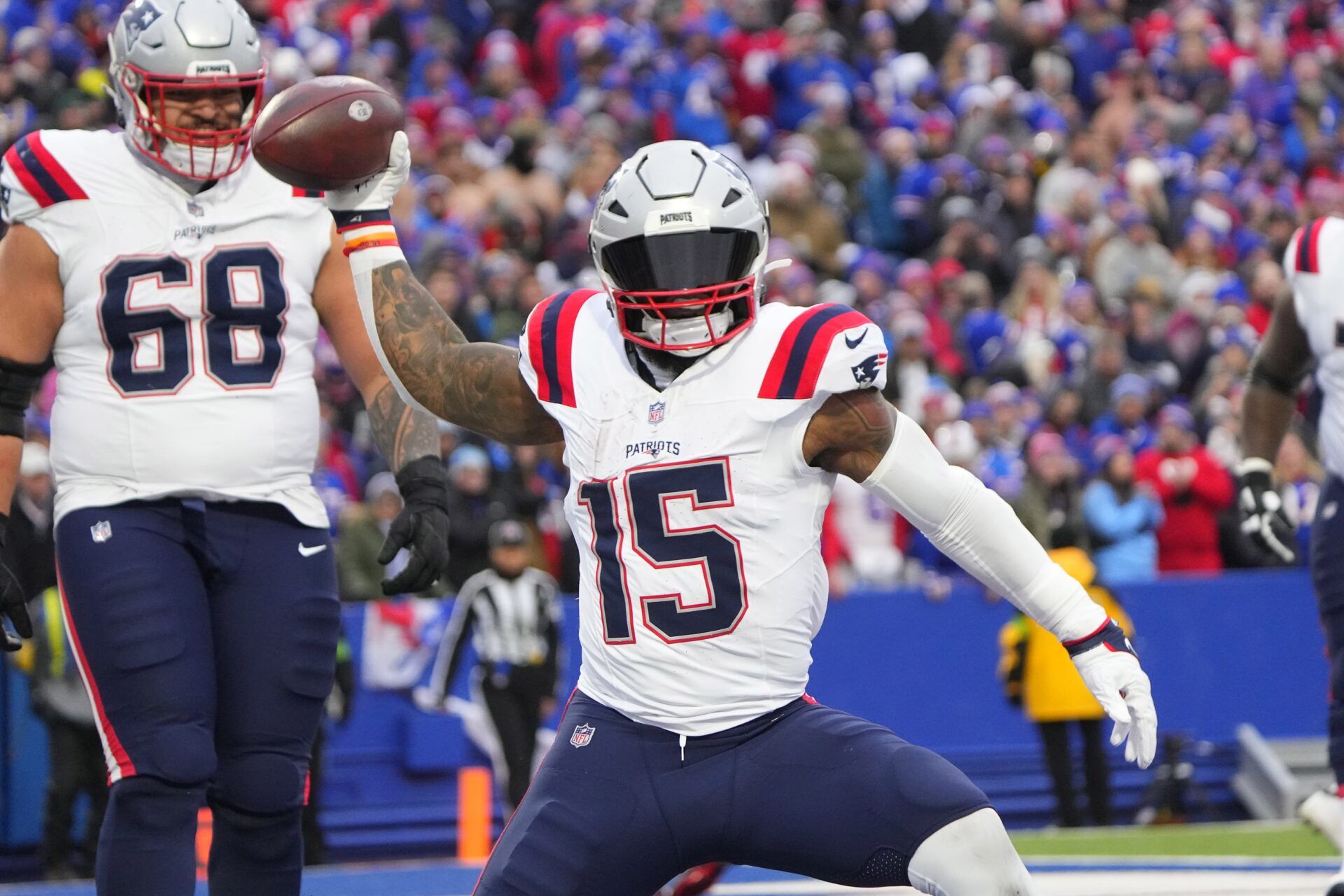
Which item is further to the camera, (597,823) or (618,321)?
(618,321)

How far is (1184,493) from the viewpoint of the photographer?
9.66 m

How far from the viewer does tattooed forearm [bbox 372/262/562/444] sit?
3.37m

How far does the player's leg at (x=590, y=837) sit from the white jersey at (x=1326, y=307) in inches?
91.0

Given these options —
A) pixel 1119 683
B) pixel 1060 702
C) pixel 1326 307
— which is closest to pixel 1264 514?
pixel 1326 307

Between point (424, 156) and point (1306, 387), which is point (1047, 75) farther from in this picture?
point (424, 156)

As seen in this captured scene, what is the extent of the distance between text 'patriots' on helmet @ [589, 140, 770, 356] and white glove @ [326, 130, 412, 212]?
0.45 metres

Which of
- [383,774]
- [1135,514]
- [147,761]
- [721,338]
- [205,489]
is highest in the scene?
[721,338]

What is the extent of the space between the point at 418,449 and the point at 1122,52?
38.3ft

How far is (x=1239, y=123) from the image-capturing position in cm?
1338

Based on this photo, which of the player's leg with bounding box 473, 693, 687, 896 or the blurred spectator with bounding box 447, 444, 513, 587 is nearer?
the player's leg with bounding box 473, 693, 687, 896

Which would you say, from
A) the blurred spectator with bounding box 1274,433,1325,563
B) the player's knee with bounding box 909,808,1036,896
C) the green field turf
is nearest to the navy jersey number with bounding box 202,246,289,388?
the player's knee with bounding box 909,808,1036,896

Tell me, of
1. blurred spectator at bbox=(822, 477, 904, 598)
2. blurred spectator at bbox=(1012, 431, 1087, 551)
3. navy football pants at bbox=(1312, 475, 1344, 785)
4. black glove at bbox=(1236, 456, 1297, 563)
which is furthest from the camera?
blurred spectator at bbox=(822, 477, 904, 598)

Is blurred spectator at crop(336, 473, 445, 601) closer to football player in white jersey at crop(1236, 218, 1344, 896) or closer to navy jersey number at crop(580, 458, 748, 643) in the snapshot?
football player in white jersey at crop(1236, 218, 1344, 896)

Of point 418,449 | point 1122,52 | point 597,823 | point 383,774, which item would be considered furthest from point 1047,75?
point 597,823
